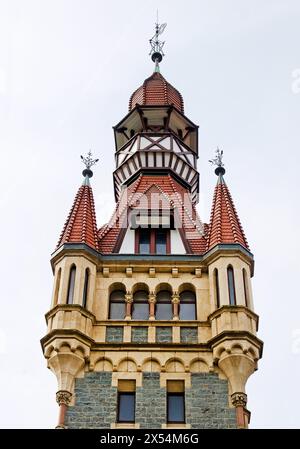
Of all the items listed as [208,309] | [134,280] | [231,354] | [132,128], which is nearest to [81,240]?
[134,280]

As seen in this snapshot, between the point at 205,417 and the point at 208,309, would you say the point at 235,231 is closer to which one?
the point at 208,309

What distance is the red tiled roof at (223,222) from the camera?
1332 inches

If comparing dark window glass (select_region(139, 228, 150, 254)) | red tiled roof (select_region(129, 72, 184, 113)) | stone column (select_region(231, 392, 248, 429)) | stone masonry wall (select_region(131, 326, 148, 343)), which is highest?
red tiled roof (select_region(129, 72, 184, 113))

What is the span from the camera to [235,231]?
34094mm

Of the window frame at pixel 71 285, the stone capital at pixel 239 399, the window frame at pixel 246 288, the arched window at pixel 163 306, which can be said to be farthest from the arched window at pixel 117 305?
the stone capital at pixel 239 399

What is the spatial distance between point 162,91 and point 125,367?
23623mm

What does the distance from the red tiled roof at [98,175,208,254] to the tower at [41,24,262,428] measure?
0.21 ft

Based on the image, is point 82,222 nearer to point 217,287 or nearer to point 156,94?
point 217,287

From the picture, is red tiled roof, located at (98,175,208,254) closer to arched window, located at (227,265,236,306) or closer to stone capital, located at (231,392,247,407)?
arched window, located at (227,265,236,306)

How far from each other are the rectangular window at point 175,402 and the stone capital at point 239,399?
1.62 meters

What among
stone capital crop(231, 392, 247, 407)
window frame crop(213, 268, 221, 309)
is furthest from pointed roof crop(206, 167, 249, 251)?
stone capital crop(231, 392, 247, 407)

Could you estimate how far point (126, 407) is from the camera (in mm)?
28734

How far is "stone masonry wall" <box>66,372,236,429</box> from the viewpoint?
91.5ft
